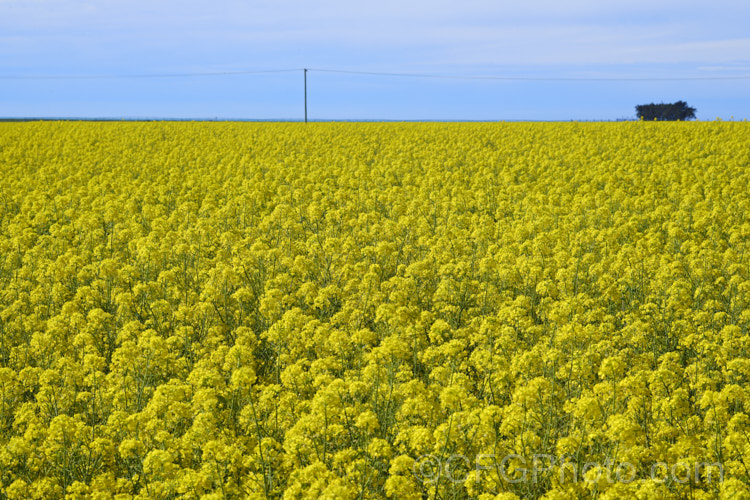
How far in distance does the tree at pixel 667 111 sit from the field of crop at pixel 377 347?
59.5 meters

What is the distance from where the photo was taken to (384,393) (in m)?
5.90

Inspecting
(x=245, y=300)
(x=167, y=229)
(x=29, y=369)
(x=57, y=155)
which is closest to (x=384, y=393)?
(x=245, y=300)

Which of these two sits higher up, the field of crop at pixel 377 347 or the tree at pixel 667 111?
the tree at pixel 667 111

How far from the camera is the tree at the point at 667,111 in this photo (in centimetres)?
6946

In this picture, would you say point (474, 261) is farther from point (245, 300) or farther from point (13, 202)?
point (13, 202)

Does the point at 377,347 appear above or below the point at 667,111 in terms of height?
below

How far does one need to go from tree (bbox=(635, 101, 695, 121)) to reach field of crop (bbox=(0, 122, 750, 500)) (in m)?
59.5

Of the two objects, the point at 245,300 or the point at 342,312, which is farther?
the point at 245,300

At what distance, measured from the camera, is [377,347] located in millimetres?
6473

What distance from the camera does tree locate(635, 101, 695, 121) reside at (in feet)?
228

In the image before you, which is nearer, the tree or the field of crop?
the field of crop

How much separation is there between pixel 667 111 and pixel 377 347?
76.4 m

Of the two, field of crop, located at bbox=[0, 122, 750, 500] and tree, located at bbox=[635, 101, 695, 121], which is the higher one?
tree, located at bbox=[635, 101, 695, 121]

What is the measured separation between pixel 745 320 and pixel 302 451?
6.40 meters
